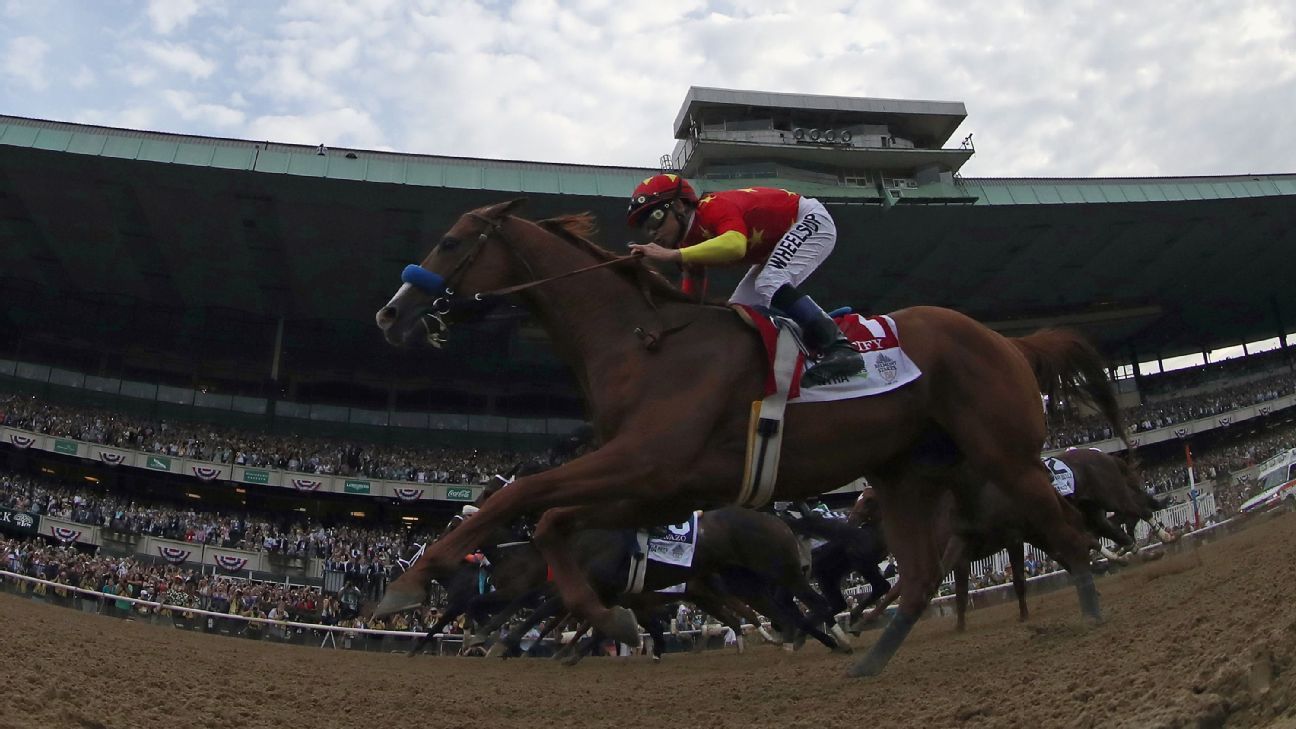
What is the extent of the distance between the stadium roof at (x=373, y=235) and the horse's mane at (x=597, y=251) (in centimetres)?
2250

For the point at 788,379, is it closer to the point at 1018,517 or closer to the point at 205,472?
the point at 1018,517

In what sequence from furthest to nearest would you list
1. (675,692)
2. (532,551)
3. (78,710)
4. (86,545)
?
(86,545)
(532,551)
(675,692)
(78,710)

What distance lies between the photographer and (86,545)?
29.3 metres

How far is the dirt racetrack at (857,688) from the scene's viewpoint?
3305 mm

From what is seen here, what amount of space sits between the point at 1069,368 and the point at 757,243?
302 centimetres

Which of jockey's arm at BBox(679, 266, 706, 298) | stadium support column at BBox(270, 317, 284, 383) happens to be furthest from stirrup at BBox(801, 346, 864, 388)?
stadium support column at BBox(270, 317, 284, 383)

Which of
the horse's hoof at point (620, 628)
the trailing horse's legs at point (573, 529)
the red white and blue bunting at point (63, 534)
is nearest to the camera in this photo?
the horse's hoof at point (620, 628)

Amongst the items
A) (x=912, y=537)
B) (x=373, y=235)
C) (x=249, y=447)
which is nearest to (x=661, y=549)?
(x=912, y=537)

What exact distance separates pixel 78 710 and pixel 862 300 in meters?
34.6

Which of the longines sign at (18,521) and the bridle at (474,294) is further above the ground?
the longines sign at (18,521)

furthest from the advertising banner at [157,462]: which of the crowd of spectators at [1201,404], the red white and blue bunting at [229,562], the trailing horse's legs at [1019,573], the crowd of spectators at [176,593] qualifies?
the crowd of spectators at [1201,404]

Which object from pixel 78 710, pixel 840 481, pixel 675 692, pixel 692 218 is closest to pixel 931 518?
pixel 840 481

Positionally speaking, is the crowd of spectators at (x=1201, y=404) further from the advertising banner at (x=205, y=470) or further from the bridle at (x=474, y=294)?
the bridle at (x=474, y=294)

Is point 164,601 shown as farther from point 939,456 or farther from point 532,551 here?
point 939,456
